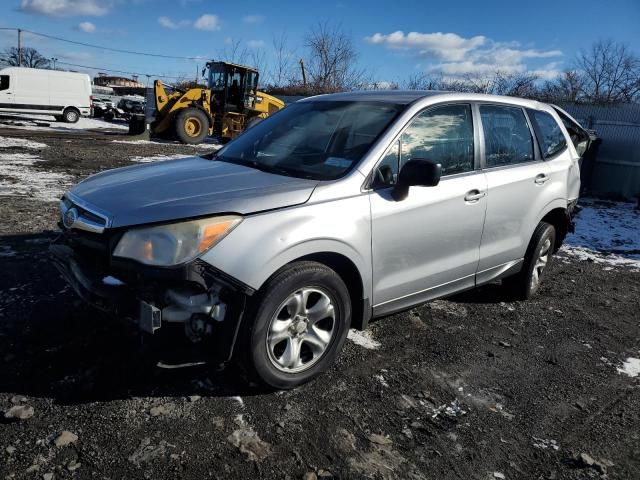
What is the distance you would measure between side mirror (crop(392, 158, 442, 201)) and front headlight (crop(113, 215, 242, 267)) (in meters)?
1.13

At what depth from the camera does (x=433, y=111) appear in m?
3.67

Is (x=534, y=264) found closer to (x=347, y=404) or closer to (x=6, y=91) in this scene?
(x=347, y=404)

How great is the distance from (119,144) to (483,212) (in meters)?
14.4

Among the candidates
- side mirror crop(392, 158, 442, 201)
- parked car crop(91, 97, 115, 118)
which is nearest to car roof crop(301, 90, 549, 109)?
side mirror crop(392, 158, 442, 201)

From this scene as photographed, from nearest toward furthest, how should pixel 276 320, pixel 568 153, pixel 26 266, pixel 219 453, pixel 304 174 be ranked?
pixel 219 453 → pixel 276 320 → pixel 304 174 → pixel 26 266 → pixel 568 153

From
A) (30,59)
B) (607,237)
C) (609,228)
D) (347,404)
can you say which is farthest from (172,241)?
(30,59)

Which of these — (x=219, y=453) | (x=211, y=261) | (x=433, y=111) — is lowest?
(x=219, y=453)

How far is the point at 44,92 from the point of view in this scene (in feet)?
79.2

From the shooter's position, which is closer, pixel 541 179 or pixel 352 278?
pixel 352 278

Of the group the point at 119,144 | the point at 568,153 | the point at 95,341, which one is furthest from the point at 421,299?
the point at 119,144

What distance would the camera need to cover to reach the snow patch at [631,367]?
11.9 feet

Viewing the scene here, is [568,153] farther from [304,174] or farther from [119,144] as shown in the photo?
[119,144]

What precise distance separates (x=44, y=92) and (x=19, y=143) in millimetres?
11408

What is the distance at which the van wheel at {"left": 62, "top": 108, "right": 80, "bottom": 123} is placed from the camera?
2469 cm
